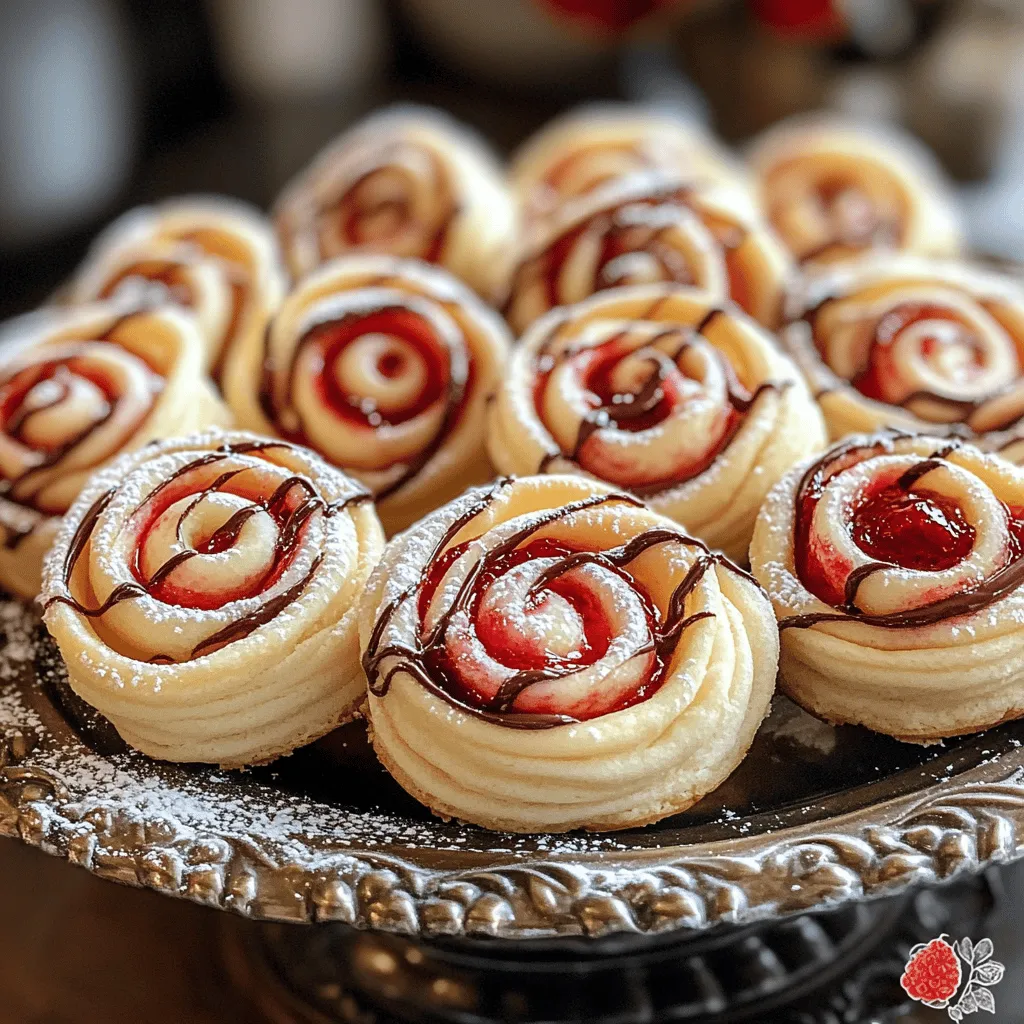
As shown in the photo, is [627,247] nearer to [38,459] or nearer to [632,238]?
[632,238]

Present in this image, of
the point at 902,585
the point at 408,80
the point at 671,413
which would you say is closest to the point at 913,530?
the point at 902,585

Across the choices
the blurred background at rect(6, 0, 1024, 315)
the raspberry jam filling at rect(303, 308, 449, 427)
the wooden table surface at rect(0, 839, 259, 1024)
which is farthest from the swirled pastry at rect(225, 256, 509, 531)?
the blurred background at rect(6, 0, 1024, 315)

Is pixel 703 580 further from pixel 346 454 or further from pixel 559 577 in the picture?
pixel 346 454

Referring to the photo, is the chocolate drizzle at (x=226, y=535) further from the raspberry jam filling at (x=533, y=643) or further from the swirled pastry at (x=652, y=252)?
the swirled pastry at (x=652, y=252)

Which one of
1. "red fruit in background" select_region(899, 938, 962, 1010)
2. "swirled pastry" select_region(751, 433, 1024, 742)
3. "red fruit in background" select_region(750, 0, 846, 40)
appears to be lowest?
"red fruit in background" select_region(899, 938, 962, 1010)

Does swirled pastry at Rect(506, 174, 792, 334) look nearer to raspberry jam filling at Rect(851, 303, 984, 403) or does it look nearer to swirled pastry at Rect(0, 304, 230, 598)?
raspberry jam filling at Rect(851, 303, 984, 403)

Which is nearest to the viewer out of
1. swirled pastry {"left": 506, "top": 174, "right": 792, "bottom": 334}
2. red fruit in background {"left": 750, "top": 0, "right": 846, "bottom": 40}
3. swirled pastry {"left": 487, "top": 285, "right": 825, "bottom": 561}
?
swirled pastry {"left": 487, "top": 285, "right": 825, "bottom": 561}

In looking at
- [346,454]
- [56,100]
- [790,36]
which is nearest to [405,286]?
[346,454]

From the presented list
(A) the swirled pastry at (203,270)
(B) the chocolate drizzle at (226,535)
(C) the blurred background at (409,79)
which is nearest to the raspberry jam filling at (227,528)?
(B) the chocolate drizzle at (226,535)
